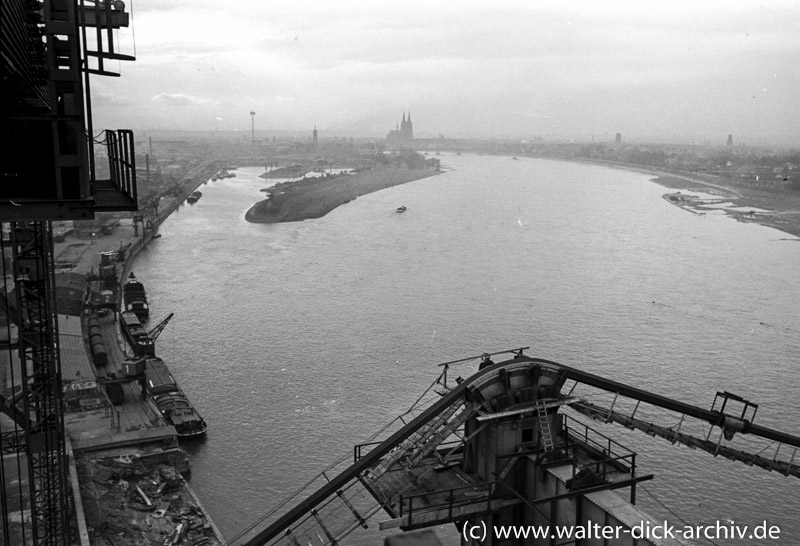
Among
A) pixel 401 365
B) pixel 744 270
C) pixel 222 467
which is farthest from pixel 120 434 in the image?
pixel 744 270

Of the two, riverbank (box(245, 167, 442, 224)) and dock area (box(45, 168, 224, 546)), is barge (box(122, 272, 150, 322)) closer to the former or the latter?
dock area (box(45, 168, 224, 546))

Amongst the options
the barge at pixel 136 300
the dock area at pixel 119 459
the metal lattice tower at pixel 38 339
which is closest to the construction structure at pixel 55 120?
the metal lattice tower at pixel 38 339

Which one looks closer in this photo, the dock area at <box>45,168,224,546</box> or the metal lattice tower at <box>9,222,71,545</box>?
the metal lattice tower at <box>9,222,71,545</box>

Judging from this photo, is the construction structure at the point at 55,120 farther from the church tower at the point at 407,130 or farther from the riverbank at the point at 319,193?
the church tower at the point at 407,130

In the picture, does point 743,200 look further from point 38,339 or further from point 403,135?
point 403,135

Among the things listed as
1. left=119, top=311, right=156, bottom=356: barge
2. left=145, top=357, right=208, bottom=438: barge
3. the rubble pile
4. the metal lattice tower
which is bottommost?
the rubble pile

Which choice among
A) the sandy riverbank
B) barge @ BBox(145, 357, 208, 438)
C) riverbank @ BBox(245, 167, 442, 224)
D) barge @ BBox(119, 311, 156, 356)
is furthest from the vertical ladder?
riverbank @ BBox(245, 167, 442, 224)
